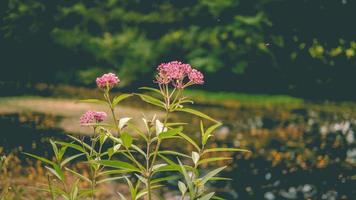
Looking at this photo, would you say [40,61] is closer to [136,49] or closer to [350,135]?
[136,49]

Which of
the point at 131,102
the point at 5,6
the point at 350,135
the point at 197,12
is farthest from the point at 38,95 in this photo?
the point at 350,135

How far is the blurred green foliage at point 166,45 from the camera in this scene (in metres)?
15.8

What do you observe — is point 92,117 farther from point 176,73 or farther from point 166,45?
point 166,45

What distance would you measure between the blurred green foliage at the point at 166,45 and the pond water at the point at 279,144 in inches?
92.4

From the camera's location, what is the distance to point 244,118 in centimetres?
1227

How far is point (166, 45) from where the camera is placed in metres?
16.9

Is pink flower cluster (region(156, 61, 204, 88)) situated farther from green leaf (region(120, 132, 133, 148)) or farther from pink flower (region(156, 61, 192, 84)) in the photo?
green leaf (region(120, 132, 133, 148))

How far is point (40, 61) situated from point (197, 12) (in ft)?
14.2

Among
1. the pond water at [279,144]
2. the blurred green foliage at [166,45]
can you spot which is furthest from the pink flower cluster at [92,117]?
the blurred green foliage at [166,45]

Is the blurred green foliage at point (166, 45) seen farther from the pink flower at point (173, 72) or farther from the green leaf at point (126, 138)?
the green leaf at point (126, 138)

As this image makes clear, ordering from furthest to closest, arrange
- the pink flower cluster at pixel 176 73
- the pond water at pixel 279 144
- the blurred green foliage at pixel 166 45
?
1. the blurred green foliage at pixel 166 45
2. the pond water at pixel 279 144
3. the pink flower cluster at pixel 176 73

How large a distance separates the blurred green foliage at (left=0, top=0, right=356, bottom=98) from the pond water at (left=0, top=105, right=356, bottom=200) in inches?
92.4

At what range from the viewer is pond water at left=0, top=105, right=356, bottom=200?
7.50 meters

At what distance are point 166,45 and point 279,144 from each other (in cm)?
735
